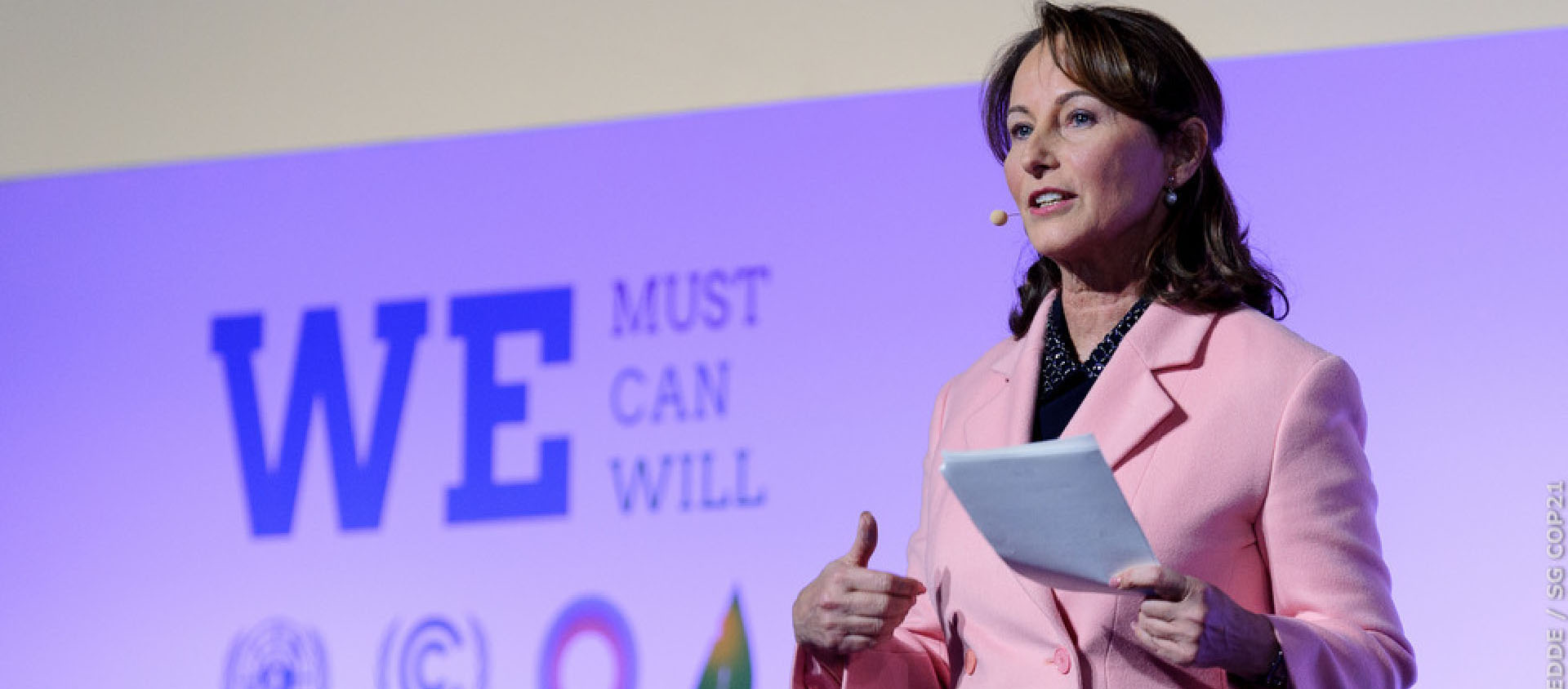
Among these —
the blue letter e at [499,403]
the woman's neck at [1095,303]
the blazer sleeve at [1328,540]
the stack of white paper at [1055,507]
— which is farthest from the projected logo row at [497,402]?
the stack of white paper at [1055,507]

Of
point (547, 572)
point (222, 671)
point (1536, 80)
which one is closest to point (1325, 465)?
point (1536, 80)

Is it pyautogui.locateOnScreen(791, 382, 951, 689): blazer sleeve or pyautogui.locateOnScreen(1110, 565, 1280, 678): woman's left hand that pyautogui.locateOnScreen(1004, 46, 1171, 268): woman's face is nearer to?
pyautogui.locateOnScreen(791, 382, 951, 689): blazer sleeve

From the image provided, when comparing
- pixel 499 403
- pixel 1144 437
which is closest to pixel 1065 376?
pixel 1144 437

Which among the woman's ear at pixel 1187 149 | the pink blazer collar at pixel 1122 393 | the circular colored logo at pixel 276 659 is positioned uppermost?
the woman's ear at pixel 1187 149

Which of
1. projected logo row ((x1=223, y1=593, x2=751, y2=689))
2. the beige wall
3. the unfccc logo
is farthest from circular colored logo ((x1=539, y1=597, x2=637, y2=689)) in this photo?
the beige wall

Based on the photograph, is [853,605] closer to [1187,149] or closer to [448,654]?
[1187,149]

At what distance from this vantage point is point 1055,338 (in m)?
1.68

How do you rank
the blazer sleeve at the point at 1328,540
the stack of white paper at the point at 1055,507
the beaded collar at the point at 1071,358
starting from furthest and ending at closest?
the beaded collar at the point at 1071,358 < the blazer sleeve at the point at 1328,540 < the stack of white paper at the point at 1055,507

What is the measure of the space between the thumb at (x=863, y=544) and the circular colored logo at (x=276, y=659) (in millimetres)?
2057

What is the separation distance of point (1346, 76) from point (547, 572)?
5.39 feet

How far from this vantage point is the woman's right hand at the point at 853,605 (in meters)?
1.47

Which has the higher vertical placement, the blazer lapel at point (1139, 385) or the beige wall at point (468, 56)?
the beige wall at point (468, 56)

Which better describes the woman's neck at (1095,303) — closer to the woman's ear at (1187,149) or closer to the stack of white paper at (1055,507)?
the woman's ear at (1187,149)

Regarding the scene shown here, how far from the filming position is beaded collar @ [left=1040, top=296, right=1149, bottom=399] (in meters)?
1.62
